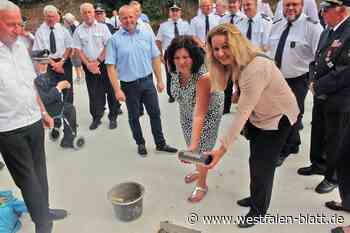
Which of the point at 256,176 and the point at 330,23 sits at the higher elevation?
the point at 330,23

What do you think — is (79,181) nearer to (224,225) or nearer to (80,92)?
(224,225)

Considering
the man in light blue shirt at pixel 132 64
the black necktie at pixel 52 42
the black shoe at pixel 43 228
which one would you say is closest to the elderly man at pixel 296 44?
the man in light blue shirt at pixel 132 64

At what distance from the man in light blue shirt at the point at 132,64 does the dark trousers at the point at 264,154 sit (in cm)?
164

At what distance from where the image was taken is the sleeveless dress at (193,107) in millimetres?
2613

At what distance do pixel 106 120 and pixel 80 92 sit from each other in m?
1.68

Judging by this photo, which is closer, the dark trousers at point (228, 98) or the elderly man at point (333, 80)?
the elderly man at point (333, 80)

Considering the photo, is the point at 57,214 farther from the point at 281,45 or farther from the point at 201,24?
the point at 201,24

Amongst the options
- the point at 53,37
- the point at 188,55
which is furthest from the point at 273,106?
the point at 53,37

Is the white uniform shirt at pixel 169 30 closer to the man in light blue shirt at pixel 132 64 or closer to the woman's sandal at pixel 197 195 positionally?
the man in light blue shirt at pixel 132 64

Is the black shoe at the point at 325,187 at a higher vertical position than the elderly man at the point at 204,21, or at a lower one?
lower

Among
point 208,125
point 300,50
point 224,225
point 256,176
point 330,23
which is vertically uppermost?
point 330,23

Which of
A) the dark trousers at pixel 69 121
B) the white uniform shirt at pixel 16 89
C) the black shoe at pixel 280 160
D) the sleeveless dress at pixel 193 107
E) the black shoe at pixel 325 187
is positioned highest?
the white uniform shirt at pixel 16 89

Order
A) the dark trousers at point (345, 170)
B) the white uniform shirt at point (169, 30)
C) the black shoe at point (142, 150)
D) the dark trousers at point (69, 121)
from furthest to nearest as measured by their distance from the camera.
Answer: the white uniform shirt at point (169, 30)
the dark trousers at point (69, 121)
the black shoe at point (142, 150)
the dark trousers at point (345, 170)

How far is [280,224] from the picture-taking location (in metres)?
2.58
